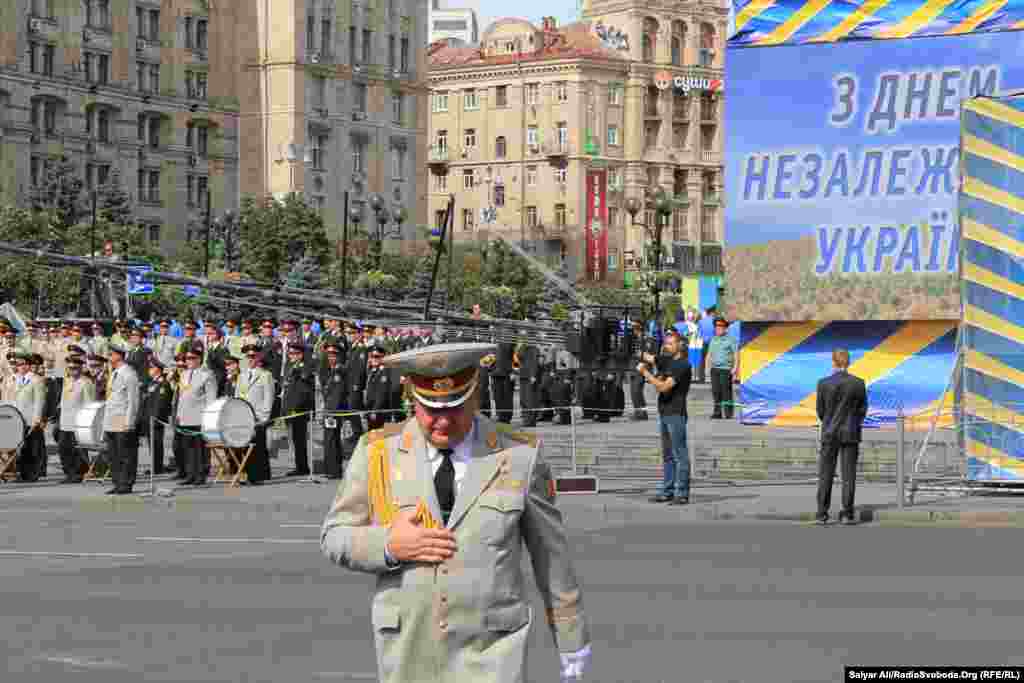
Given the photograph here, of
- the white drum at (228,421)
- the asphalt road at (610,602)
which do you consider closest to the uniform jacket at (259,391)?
the white drum at (228,421)

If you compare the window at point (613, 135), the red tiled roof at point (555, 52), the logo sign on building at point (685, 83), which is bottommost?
the window at point (613, 135)

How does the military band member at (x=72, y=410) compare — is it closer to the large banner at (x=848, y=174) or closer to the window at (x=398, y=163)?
the large banner at (x=848, y=174)

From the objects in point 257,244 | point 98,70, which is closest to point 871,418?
point 257,244

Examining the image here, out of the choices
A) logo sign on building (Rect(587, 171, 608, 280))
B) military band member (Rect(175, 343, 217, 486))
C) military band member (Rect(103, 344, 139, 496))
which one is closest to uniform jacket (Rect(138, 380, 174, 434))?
military band member (Rect(175, 343, 217, 486))

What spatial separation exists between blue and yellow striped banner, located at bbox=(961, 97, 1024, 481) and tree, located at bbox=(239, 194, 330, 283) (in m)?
63.5

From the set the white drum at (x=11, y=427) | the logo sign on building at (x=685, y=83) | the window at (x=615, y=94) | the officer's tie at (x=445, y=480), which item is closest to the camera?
the officer's tie at (x=445, y=480)

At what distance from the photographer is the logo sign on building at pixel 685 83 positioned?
6319 inches

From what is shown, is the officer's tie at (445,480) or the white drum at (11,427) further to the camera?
the white drum at (11,427)

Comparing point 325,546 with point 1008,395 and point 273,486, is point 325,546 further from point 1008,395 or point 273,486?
point 273,486

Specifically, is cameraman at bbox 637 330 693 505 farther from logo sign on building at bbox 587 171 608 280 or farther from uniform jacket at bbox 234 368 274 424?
logo sign on building at bbox 587 171 608 280

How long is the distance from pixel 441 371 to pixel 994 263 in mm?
15771

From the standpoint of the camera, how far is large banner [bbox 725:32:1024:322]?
26375 mm

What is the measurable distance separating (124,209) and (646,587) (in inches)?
3074

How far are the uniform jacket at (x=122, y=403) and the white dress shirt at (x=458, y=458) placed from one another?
18.9m
